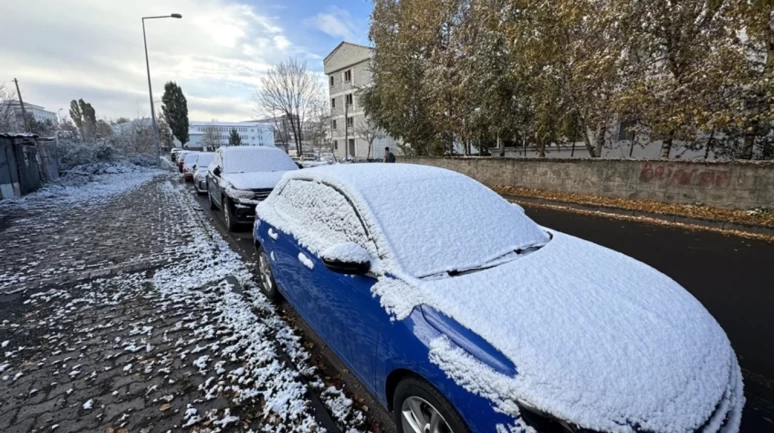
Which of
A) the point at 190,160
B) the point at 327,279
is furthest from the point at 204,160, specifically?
the point at 327,279

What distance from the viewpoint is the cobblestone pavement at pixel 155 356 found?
231cm

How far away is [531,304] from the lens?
5.58 feet

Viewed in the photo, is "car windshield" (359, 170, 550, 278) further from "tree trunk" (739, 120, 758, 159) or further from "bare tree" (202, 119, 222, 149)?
"bare tree" (202, 119, 222, 149)

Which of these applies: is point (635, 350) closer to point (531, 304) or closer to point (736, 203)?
point (531, 304)

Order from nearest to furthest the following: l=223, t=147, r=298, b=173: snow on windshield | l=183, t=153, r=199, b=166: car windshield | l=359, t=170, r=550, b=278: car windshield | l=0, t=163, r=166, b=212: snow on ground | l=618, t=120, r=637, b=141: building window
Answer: l=359, t=170, r=550, b=278: car windshield, l=223, t=147, r=298, b=173: snow on windshield, l=618, t=120, r=637, b=141: building window, l=0, t=163, r=166, b=212: snow on ground, l=183, t=153, r=199, b=166: car windshield

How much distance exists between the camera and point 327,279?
246 cm

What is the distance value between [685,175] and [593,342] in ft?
30.5

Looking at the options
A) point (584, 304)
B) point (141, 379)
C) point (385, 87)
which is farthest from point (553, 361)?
point (385, 87)

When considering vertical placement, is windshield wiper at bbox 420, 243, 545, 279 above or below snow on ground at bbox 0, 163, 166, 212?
above

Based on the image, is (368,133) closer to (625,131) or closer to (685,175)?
(625,131)

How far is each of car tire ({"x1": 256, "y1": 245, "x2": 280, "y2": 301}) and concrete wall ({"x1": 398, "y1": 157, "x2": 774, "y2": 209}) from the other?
377 inches

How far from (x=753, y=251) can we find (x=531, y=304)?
617cm

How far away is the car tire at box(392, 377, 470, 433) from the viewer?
152cm

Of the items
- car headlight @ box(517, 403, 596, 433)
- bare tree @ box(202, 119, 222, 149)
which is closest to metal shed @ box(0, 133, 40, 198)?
car headlight @ box(517, 403, 596, 433)
